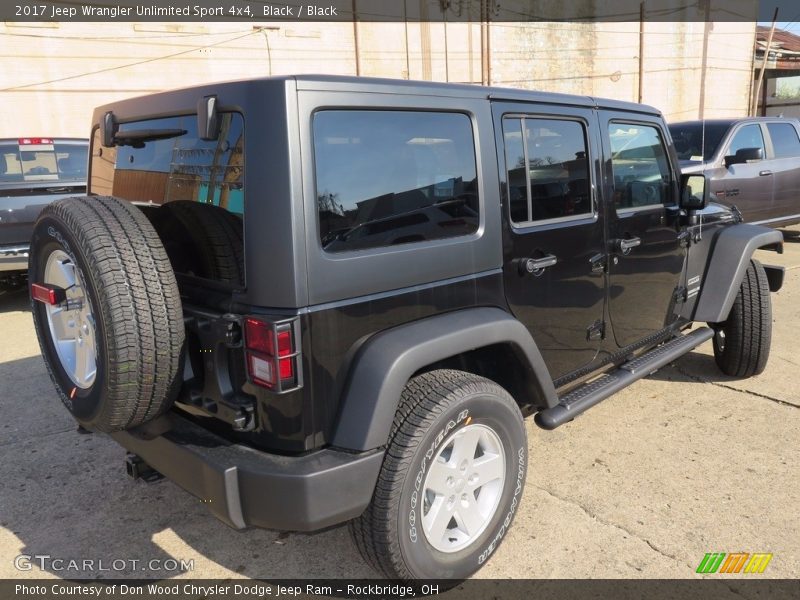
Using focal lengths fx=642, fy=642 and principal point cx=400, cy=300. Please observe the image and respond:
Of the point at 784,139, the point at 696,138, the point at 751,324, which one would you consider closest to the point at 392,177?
the point at 751,324

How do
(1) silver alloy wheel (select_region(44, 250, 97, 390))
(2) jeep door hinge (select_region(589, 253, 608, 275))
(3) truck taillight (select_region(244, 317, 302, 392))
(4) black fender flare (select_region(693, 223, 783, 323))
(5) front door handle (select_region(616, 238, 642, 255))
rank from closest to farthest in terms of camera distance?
(3) truck taillight (select_region(244, 317, 302, 392))
(1) silver alloy wheel (select_region(44, 250, 97, 390))
(2) jeep door hinge (select_region(589, 253, 608, 275))
(5) front door handle (select_region(616, 238, 642, 255))
(4) black fender flare (select_region(693, 223, 783, 323))

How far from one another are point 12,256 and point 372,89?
596 centimetres

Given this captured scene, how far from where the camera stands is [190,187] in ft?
7.33

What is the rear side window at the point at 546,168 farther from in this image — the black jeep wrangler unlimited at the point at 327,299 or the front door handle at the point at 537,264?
the front door handle at the point at 537,264

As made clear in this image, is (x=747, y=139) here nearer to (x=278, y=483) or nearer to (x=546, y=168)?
(x=546, y=168)

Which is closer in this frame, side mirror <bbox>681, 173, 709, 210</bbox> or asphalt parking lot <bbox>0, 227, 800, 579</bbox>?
asphalt parking lot <bbox>0, 227, 800, 579</bbox>

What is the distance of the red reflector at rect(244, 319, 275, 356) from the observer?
6.48 feet

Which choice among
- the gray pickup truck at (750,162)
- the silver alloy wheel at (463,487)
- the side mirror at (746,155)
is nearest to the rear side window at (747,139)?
the gray pickup truck at (750,162)

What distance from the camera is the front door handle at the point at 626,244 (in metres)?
3.25

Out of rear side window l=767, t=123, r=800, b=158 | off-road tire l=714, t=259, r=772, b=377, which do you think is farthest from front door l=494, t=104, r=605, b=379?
rear side window l=767, t=123, r=800, b=158

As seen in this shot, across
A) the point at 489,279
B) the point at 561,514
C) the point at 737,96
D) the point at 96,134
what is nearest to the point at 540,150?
the point at 489,279

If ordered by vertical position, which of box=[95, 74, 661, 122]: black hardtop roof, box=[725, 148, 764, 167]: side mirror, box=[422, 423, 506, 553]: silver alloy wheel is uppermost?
box=[95, 74, 661, 122]: black hardtop roof

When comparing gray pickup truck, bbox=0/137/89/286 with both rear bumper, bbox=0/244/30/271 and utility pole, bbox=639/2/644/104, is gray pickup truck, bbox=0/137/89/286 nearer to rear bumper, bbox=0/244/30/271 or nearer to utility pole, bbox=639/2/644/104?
rear bumper, bbox=0/244/30/271

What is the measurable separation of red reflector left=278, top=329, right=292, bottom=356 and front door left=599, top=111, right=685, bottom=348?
1.91 meters
